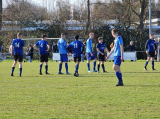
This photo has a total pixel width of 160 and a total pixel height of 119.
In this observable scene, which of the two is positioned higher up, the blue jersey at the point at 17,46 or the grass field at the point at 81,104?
the blue jersey at the point at 17,46

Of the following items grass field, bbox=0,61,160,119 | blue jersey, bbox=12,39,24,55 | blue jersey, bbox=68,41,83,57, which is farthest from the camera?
blue jersey, bbox=68,41,83,57

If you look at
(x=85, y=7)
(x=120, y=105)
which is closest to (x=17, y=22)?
(x=85, y=7)

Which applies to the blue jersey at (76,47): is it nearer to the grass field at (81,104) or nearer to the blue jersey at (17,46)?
the blue jersey at (17,46)

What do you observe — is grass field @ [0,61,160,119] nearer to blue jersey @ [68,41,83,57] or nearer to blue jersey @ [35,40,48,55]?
blue jersey @ [68,41,83,57]

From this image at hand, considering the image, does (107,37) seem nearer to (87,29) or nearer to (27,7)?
(87,29)

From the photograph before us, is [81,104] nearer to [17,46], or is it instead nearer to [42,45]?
[17,46]

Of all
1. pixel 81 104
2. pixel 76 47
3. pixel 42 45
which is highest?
pixel 42 45

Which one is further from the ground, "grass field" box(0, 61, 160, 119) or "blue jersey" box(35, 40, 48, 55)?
"blue jersey" box(35, 40, 48, 55)

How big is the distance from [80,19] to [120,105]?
106 feet

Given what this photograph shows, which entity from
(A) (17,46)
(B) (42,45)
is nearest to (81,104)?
(A) (17,46)

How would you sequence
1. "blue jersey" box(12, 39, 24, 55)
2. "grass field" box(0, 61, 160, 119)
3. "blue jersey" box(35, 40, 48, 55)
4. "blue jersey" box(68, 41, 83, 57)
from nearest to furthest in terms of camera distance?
"grass field" box(0, 61, 160, 119) → "blue jersey" box(12, 39, 24, 55) → "blue jersey" box(68, 41, 83, 57) → "blue jersey" box(35, 40, 48, 55)

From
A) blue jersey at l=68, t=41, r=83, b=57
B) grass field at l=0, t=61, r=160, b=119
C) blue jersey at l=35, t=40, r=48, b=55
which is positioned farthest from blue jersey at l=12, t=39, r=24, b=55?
grass field at l=0, t=61, r=160, b=119

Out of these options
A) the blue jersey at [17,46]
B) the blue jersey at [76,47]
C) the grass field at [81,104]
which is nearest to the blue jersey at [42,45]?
the blue jersey at [17,46]

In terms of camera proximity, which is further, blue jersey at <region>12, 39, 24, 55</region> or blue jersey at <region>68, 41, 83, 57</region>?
blue jersey at <region>68, 41, 83, 57</region>
